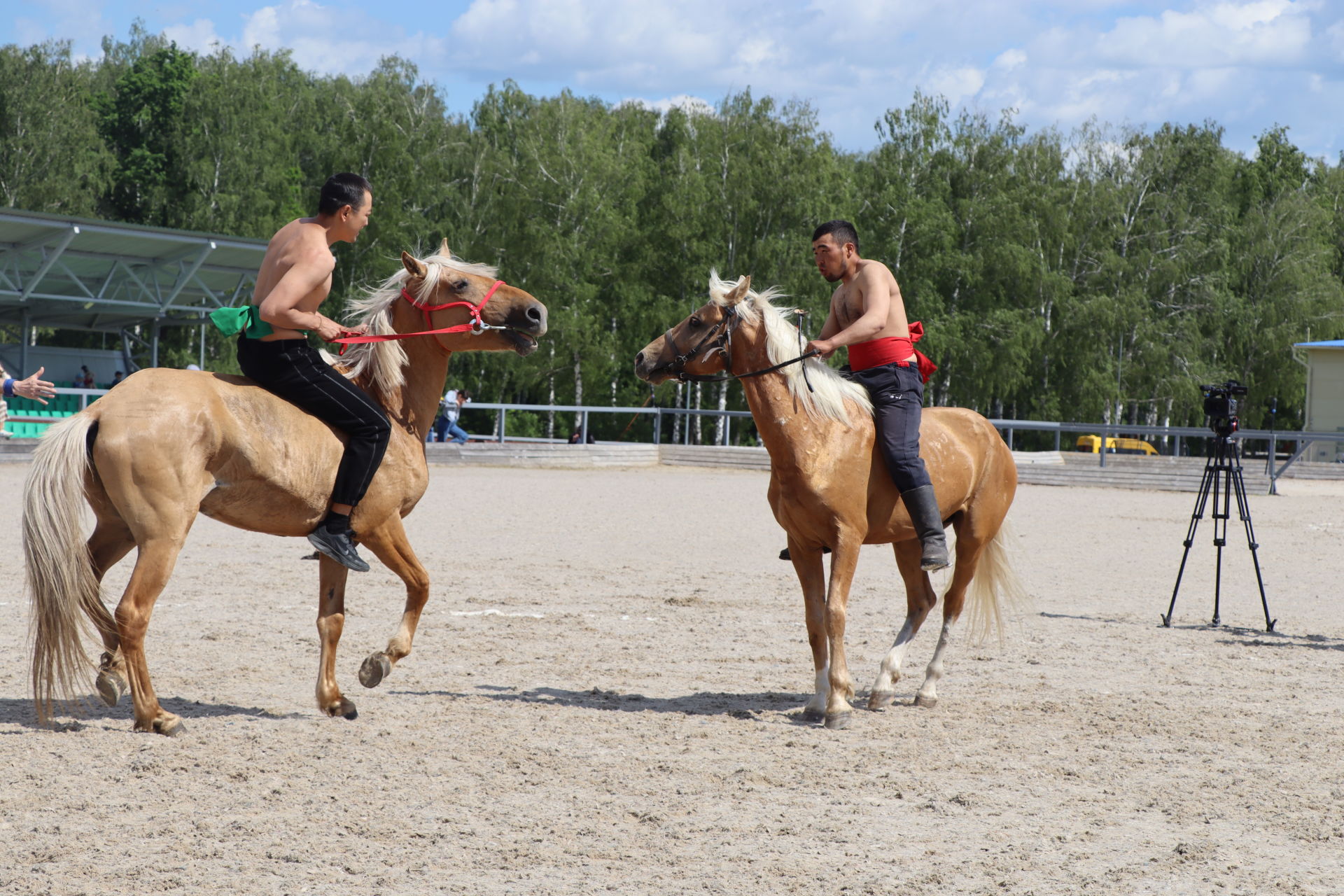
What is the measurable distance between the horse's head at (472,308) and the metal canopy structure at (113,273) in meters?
23.1

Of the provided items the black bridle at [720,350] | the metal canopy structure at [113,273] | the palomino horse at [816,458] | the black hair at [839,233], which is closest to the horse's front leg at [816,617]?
the palomino horse at [816,458]

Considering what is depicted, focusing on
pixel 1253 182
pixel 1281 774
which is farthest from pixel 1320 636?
pixel 1253 182

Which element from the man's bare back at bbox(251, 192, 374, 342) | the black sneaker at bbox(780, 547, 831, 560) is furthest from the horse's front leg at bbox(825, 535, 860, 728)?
the man's bare back at bbox(251, 192, 374, 342)

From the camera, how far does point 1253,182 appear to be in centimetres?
4959

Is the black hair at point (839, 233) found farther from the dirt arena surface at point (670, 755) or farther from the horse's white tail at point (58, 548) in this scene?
the horse's white tail at point (58, 548)

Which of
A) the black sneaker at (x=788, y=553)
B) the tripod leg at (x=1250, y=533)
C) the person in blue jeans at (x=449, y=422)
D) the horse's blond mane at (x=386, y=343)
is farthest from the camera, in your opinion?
the person in blue jeans at (x=449, y=422)

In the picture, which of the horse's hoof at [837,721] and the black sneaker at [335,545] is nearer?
the black sneaker at [335,545]

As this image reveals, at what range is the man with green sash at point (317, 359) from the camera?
17.5 feet

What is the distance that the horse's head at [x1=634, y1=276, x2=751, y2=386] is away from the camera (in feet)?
19.5

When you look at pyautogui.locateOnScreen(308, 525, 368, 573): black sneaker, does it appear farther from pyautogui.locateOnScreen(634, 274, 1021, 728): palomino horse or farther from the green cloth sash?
pyautogui.locateOnScreen(634, 274, 1021, 728): palomino horse

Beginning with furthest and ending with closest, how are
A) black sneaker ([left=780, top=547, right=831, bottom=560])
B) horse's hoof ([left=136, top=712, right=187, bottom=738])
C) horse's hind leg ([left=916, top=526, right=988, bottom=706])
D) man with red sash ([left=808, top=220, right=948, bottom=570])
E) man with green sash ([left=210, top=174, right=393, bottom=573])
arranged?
horse's hind leg ([left=916, top=526, right=988, bottom=706]) → black sneaker ([left=780, top=547, right=831, bottom=560]) → man with red sash ([left=808, top=220, right=948, bottom=570]) → man with green sash ([left=210, top=174, right=393, bottom=573]) → horse's hoof ([left=136, top=712, right=187, bottom=738])

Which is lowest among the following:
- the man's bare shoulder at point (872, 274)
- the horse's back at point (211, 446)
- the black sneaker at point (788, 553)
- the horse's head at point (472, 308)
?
the black sneaker at point (788, 553)

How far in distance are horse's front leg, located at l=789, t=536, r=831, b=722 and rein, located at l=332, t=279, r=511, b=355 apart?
1786 mm

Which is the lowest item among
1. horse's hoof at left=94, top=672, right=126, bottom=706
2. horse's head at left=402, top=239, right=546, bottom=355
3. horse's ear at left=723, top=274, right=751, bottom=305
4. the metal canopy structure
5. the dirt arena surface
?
the dirt arena surface
